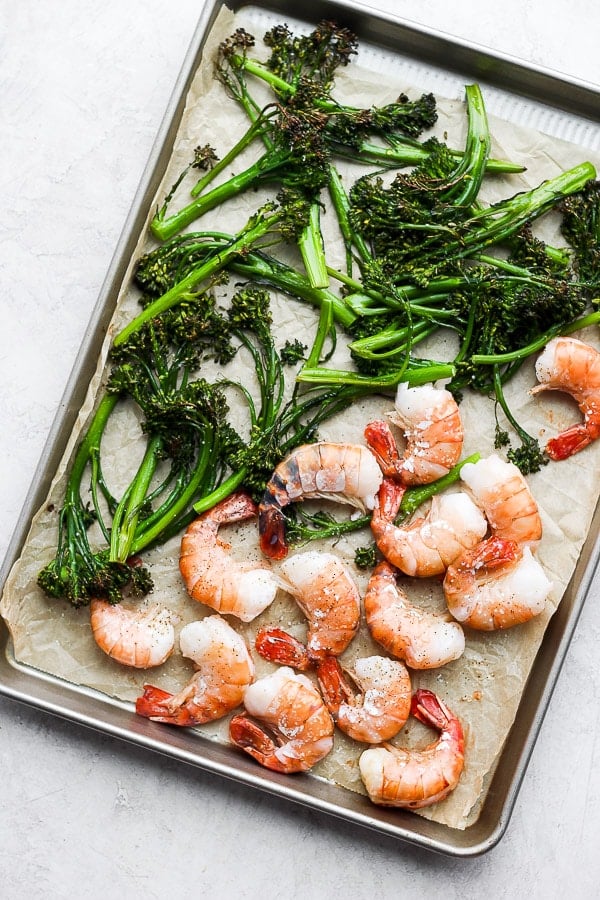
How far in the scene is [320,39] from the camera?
3891 mm

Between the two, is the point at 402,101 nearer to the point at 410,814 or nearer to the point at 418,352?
the point at 418,352

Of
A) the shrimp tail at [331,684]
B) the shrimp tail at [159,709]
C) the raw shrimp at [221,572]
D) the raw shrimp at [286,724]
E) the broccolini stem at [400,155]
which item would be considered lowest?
the shrimp tail at [159,709]

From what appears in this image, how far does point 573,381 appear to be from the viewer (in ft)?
12.4

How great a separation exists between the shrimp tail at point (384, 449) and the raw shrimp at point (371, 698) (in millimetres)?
794

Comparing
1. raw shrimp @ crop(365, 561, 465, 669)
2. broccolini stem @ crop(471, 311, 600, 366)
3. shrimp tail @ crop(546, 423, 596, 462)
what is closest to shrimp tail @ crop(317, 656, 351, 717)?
raw shrimp @ crop(365, 561, 465, 669)

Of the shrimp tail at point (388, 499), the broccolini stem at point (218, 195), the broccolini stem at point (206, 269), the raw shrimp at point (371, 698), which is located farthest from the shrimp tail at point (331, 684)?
the broccolini stem at point (218, 195)

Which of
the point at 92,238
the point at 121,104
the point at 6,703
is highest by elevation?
the point at 121,104

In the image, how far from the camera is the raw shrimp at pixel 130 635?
365 centimetres

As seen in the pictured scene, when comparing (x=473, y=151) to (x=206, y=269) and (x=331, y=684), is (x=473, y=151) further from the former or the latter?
(x=331, y=684)

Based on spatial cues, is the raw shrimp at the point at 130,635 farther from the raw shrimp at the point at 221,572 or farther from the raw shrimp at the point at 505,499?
the raw shrimp at the point at 505,499

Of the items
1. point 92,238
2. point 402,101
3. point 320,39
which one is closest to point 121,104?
point 92,238

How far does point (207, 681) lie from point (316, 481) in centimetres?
94

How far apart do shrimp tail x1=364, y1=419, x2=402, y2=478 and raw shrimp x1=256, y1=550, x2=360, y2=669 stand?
1.46 feet

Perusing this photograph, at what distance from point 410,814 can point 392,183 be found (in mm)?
2714
